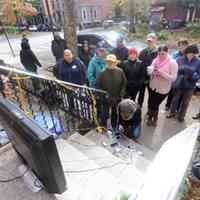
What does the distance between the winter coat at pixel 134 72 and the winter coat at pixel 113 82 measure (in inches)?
9.7

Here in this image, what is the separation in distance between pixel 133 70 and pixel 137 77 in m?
0.18

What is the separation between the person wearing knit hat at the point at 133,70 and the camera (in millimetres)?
3137

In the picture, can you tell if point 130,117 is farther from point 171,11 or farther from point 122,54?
point 171,11

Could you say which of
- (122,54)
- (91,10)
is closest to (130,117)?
(122,54)

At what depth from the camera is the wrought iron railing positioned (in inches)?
111

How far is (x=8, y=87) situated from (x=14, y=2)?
16075 mm

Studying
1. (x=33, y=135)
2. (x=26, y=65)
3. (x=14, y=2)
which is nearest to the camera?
(x=33, y=135)

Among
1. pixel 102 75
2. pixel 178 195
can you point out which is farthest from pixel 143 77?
pixel 178 195

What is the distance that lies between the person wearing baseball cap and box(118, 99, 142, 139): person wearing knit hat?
0.22 meters

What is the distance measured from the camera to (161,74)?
3.08 m

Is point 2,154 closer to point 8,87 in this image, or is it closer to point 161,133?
point 8,87

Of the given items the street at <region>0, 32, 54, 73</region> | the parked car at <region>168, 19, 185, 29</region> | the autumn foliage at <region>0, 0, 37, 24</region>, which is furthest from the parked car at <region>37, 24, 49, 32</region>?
the parked car at <region>168, 19, 185, 29</region>

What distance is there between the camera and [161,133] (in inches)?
137

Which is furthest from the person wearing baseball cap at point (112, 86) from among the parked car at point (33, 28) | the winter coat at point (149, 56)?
the parked car at point (33, 28)
